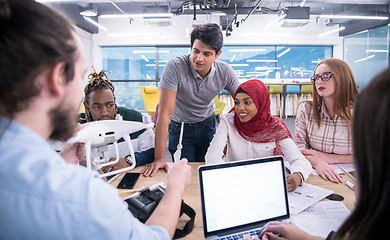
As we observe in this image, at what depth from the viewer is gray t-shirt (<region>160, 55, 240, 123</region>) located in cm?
182

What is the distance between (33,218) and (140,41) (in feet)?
28.7

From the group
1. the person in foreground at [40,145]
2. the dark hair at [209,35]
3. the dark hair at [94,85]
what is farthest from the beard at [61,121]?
the dark hair at [209,35]

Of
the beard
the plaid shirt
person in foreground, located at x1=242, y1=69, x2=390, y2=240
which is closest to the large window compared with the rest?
the plaid shirt

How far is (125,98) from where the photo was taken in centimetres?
930

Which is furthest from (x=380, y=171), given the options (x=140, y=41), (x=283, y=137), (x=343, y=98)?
(x=140, y=41)

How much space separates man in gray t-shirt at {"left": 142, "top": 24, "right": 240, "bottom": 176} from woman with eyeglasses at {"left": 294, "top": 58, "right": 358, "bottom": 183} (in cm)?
64

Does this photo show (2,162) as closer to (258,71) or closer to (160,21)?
(160,21)

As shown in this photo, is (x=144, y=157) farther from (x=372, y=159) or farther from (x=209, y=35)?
(x=372, y=159)

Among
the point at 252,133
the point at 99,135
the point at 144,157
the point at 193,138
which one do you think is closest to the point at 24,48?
the point at 99,135

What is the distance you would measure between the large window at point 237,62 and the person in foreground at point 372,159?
872 cm

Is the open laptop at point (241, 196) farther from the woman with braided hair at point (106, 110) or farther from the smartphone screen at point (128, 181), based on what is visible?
the woman with braided hair at point (106, 110)

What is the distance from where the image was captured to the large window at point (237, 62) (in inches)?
355

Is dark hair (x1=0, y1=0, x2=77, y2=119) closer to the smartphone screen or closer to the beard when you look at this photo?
the beard

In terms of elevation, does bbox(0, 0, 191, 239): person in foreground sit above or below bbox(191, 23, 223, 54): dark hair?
below
